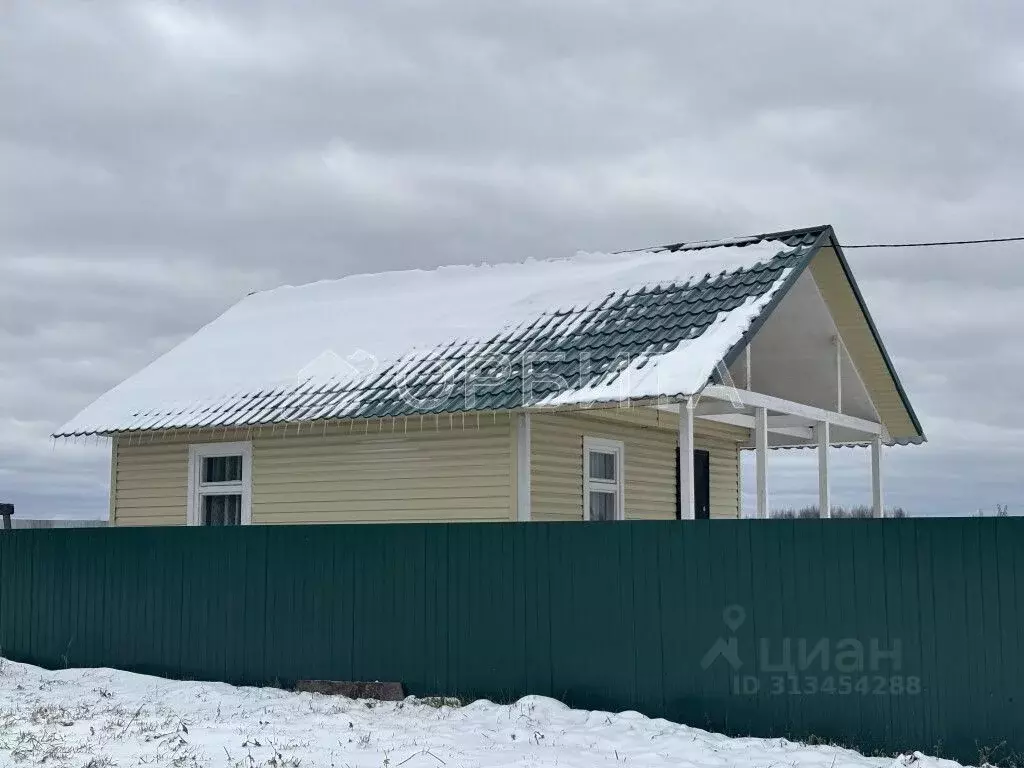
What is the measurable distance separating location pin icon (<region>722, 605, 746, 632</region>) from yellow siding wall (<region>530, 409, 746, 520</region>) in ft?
14.1

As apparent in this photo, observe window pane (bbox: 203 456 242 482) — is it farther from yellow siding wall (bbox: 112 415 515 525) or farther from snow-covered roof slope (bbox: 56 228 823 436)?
snow-covered roof slope (bbox: 56 228 823 436)

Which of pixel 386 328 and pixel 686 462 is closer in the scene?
pixel 686 462

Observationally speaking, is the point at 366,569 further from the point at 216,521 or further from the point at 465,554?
the point at 216,521

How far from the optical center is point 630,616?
1123cm

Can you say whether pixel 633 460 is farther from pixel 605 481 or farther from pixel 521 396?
pixel 521 396

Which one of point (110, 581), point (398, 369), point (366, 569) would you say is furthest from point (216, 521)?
point (366, 569)

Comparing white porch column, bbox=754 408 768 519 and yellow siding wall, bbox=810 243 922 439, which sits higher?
yellow siding wall, bbox=810 243 922 439

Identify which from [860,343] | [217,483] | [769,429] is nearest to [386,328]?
[217,483]

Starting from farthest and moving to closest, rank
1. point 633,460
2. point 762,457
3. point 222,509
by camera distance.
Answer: point 222,509 < point 633,460 < point 762,457

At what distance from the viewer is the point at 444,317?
17656mm

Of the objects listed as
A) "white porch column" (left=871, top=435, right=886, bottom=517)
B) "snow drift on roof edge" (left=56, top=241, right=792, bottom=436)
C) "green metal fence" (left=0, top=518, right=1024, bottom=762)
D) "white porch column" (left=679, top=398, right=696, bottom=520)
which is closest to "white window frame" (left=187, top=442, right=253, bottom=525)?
"snow drift on roof edge" (left=56, top=241, right=792, bottom=436)

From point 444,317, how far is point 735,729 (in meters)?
8.58

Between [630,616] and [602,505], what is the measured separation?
211 inches

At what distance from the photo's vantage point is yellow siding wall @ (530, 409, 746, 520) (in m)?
15.1
